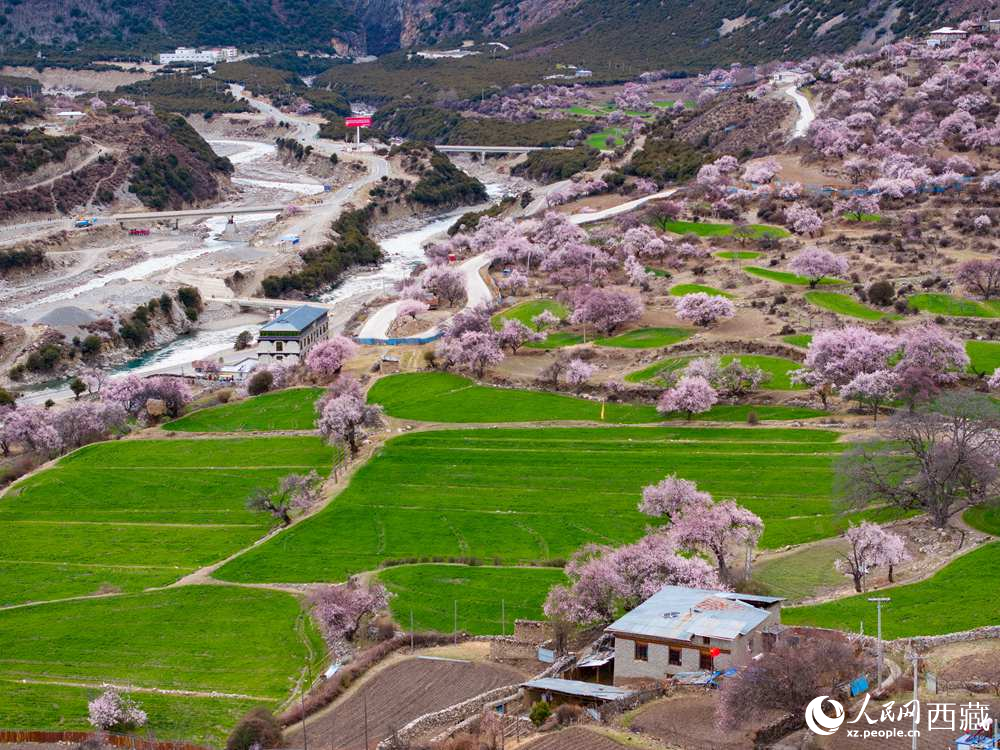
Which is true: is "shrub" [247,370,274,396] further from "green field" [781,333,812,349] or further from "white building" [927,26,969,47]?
"white building" [927,26,969,47]

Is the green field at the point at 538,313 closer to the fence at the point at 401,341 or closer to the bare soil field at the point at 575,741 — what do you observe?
the fence at the point at 401,341

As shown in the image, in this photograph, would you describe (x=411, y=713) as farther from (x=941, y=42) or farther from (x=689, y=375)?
(x=941, y=42)

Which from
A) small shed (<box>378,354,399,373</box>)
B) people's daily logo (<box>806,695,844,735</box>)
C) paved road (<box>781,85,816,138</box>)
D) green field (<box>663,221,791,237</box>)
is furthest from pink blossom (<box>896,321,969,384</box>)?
paved road (<box>781,85,816,138</box>)

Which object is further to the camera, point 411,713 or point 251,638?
point 251,638

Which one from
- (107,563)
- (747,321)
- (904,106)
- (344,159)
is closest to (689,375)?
(747,321)

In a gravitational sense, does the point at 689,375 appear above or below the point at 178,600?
above

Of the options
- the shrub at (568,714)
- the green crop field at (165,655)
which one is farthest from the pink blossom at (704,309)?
the shrub at (568,714)
